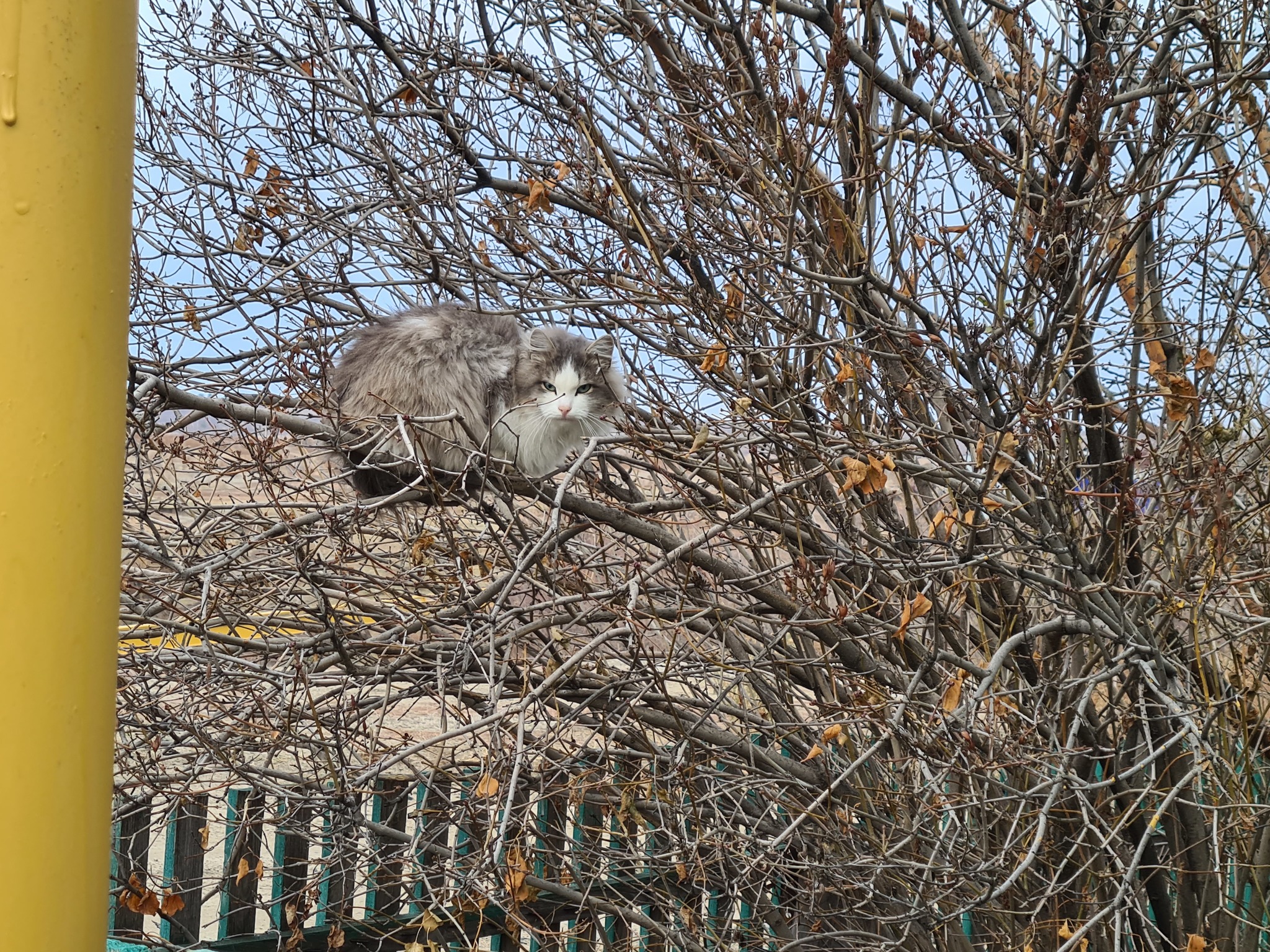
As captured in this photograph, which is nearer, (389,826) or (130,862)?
(130,862)

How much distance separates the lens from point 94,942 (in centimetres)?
98

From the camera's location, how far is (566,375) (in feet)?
15.8

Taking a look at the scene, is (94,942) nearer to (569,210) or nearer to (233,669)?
(233,669)

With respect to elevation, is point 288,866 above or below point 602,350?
below

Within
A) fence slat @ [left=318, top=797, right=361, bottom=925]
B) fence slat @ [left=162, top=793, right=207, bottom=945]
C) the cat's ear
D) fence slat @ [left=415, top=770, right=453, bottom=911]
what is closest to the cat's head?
the cat's ear

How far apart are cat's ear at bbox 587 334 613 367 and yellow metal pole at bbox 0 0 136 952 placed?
3647 mm

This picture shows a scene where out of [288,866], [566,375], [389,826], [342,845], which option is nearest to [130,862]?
[288,866]

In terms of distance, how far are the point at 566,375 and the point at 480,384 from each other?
1.14 ft

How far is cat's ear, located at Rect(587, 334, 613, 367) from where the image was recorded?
470 centimetres

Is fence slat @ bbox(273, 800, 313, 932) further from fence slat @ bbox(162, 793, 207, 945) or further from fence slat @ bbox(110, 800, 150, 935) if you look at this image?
fence slat @ bbox(110, 800, 150, 935)

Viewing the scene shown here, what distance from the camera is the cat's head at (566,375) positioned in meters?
4.79

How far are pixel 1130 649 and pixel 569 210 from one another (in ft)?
7.81

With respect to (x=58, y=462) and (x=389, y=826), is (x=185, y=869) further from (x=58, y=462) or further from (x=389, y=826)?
(x=58, y=462)

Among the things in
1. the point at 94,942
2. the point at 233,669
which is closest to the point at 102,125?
the point at 94,942
